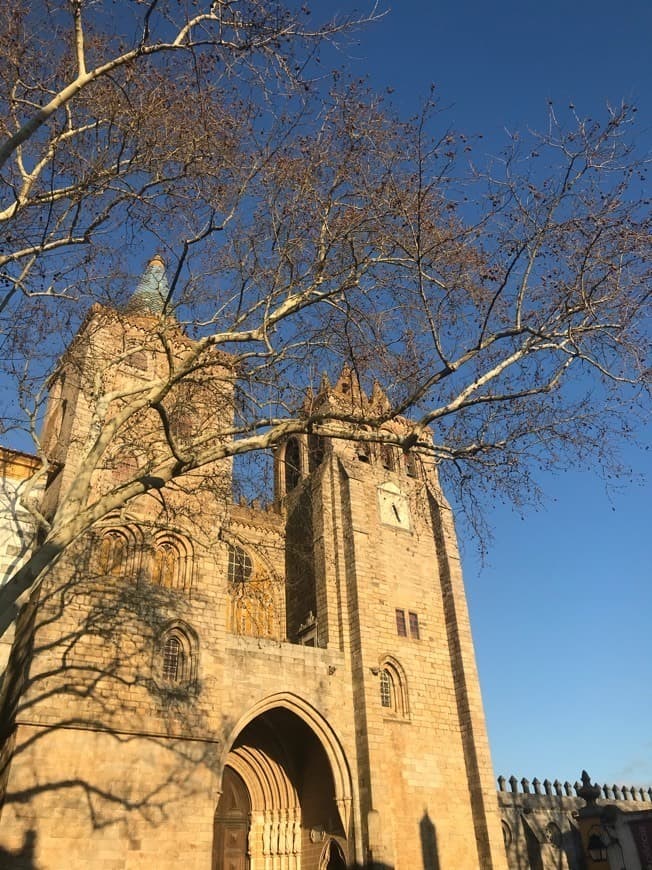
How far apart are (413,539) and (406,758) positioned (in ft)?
22.5

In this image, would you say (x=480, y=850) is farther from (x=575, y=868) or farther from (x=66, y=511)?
(x=66, y=511)

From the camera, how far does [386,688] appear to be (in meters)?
19.9

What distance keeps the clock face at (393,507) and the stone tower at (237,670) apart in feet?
0.24

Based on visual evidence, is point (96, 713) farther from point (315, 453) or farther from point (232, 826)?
point (315, 453)

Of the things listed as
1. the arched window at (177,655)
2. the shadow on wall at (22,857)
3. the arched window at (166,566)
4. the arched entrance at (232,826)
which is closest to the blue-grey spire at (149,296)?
the arched window at (166,566)

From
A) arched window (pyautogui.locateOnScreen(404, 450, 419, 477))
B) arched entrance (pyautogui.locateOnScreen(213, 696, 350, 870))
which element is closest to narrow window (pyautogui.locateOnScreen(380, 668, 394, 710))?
arched entrance (pyautogui.locateOnScreen(213, 696, 350, 870))

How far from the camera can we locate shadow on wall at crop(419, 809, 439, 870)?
58.3 ft

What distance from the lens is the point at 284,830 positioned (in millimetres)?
19172

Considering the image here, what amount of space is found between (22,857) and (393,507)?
14.3 m

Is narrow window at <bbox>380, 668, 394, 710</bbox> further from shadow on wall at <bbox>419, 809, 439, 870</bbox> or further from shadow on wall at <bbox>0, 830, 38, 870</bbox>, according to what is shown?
shadow on wall at <bbox>0, 830, 38, 870</bbox>

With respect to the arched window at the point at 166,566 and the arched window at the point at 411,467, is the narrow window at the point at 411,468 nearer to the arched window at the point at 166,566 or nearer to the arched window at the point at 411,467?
the arched window at the point at 411,467

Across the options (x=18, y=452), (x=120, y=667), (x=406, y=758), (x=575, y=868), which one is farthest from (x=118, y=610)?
(x=575, y=868)

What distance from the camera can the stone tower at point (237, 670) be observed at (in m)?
13.7

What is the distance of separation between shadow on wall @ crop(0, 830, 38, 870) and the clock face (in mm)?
13210
